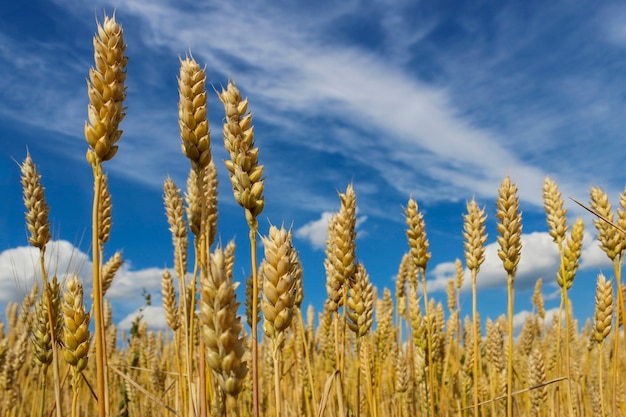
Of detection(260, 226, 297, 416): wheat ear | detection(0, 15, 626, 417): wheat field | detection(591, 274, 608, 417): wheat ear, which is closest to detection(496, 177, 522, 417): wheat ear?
detection(0, 15, 626, 417): wheat field

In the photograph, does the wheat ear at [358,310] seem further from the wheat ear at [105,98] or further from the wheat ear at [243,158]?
the wheat ear at [105,98]

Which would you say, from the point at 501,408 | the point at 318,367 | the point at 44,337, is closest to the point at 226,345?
the point at 44,337

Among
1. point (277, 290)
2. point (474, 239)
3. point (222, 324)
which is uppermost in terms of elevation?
point (474, 239)

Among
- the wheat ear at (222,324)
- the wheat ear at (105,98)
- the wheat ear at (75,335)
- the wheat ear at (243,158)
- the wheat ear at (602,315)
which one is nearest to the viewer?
the wheat ear at (222,324)

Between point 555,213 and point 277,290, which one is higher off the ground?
point 555,213

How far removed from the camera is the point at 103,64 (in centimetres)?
162

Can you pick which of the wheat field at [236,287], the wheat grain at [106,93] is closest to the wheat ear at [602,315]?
the wheat field at [236,287]

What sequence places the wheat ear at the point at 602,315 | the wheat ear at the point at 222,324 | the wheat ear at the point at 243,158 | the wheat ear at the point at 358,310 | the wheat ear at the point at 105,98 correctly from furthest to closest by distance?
the wheat ear at the point at 602,315
the wheat ear at the point at 358,310
the wheat ear at the point at 243,158
the wheat ear at the point at 105,98
the wheat ear at the point at 222,324

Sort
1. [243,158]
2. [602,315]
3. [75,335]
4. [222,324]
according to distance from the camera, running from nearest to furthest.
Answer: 1. [222,324]
2. [243,158]
3. [75,335]
4. [602,315]

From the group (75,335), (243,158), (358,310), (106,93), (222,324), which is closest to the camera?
(222,324)

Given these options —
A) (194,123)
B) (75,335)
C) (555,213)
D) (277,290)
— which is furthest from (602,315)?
(75,335)

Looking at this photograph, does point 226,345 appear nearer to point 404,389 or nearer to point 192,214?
point 192,214

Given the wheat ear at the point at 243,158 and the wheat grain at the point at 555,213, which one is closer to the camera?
the wheat ear at the point at 243,158

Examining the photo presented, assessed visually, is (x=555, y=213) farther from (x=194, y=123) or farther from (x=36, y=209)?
(x=36, y=209)
